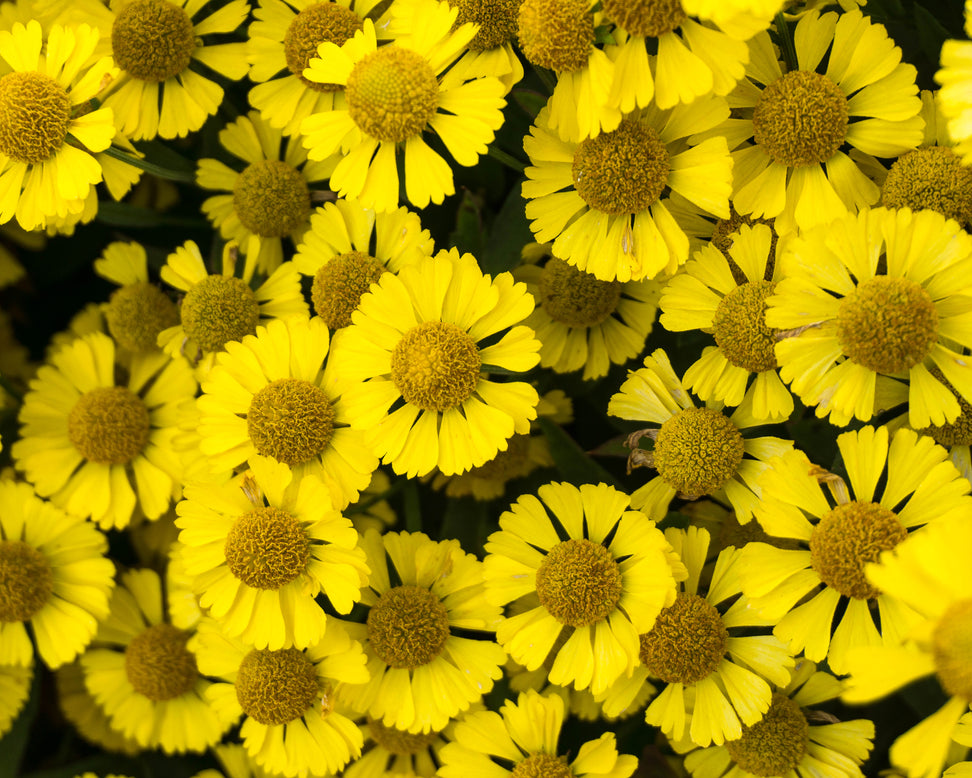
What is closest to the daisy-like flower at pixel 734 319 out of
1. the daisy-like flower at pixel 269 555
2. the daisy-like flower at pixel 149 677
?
the daisy-like flower at pixel 269 555

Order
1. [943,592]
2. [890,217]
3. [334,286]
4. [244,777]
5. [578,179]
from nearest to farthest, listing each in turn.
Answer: [943,592] < [890,217] < [578,179] < [334,286] < [244,777]

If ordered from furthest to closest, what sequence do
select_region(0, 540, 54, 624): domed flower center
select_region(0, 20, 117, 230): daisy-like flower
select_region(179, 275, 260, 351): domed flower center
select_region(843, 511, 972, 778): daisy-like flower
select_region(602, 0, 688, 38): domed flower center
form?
select_region(0, 540, 54, 624): domed flower center, select_region(179, 275, 260, 351): domed flower center, select_region(0, 20, 117, 230): daisy-like flower, select_region(602, 0, 688, 38): domed flower center, select_region(843, 511, 972, 778): daisy-like flower

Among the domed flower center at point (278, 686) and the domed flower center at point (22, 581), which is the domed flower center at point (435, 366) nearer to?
the domed flower center at point (278, 686)

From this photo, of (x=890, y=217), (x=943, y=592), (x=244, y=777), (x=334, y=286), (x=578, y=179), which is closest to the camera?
(x=943, y=592)

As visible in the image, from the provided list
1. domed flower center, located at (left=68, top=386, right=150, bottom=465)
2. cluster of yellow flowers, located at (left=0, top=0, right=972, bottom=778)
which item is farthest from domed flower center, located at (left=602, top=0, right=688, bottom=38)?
domed flower center, located at (left=68, top=386, right=150, bottom=465)

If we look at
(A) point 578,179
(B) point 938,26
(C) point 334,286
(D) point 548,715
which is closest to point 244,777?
(D) point 548,715

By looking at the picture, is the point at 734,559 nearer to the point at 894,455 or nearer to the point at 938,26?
the point at 894,455

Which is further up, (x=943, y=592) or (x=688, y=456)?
(x=688, y=456)

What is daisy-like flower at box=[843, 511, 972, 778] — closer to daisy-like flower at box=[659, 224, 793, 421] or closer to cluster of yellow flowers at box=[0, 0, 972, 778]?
cluster of yellow flowers at box=[0, 0, 972, 778]
